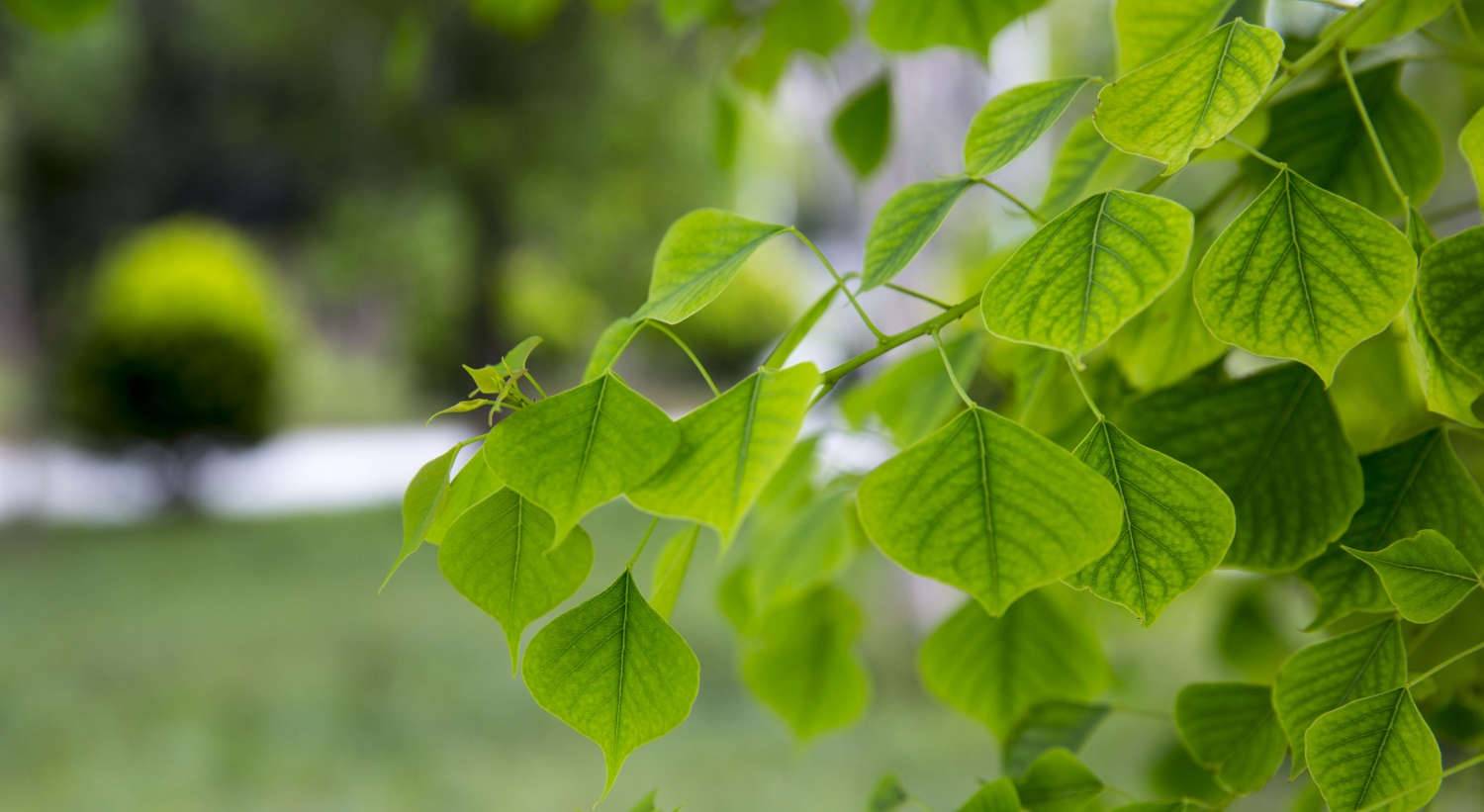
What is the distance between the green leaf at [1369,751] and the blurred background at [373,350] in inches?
5.2

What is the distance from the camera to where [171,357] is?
4668 mm

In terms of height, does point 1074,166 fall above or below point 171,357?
below

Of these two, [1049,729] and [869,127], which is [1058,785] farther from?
[869,127]

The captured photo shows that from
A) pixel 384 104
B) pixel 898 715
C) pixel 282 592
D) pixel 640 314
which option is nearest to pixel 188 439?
pixel 282 592

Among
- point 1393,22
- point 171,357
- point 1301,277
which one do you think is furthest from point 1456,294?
point 171,357

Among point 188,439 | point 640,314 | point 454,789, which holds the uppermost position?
point 188,439

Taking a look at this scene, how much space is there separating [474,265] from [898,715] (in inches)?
160

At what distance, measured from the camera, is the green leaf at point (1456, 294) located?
222 millimetres

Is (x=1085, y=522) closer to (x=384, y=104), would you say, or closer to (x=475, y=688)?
(x=475, y=688)

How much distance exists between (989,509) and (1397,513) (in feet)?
0.42

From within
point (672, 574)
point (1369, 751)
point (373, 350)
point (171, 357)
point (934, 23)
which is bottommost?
point (1369, 751)

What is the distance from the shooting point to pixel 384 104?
5.54 m

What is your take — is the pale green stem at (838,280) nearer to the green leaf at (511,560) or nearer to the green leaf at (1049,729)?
the green leaf at (511,560)

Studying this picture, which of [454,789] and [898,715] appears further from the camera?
[898,715]
